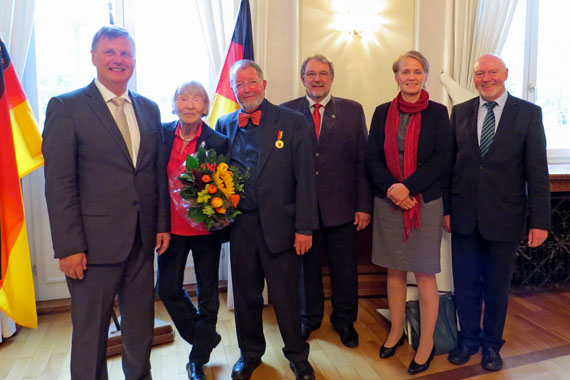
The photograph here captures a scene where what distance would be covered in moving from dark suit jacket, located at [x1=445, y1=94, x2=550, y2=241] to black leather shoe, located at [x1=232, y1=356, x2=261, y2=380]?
1.49 metres

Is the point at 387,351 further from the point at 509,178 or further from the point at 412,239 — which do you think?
the point at 509,178

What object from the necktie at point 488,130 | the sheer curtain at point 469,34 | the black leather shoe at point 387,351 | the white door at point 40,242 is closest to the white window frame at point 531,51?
the sheer curtain at point 469,34

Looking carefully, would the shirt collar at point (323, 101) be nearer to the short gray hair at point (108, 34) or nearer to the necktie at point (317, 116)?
the necktie at point (317, 116)

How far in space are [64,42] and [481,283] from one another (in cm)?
350

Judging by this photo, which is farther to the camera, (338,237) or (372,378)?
(338,237)

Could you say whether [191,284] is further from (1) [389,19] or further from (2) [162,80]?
(1) [389,19]

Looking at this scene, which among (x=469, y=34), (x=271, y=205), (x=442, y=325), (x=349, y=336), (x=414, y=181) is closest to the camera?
(x=271, y=205)

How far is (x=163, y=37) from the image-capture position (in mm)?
3574

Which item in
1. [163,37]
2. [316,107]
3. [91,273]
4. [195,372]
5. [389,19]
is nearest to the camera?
[91,273]

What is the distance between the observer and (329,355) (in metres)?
2.76

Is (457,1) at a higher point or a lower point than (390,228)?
higher

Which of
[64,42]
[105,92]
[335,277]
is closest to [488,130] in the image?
[335,277]

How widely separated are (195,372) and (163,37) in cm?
260

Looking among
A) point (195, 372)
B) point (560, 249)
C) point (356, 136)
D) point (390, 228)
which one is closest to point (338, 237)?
point (390, 228)
